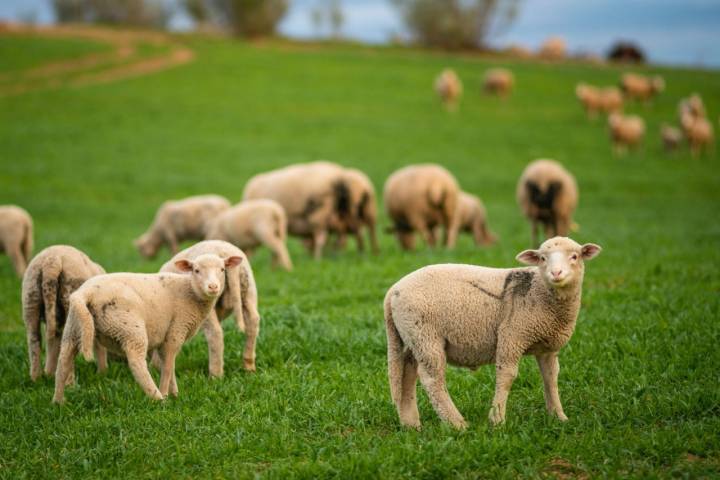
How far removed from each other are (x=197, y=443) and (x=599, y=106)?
131ft

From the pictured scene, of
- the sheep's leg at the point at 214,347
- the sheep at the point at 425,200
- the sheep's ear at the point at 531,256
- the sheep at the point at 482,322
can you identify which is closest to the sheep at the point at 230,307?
the sheep's leg at the point at 214,347

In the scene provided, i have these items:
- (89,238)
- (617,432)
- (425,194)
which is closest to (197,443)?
(617,432)

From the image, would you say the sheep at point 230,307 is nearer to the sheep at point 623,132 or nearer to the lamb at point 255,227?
the lamb at point 255,227

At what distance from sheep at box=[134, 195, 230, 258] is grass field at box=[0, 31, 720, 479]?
A: 528 millimetres

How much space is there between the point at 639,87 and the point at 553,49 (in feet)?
73.8

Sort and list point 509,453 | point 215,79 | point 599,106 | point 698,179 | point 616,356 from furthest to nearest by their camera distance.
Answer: point 215,79 → point 599,106 → point 698,179 → point 616,356 → point 509,453

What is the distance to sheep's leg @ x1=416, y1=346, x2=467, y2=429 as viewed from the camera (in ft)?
20.8

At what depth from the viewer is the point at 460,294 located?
256 inches

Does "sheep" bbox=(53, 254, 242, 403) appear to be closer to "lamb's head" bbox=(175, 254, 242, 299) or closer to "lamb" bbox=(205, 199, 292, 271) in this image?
"lamb's head" bbox=(175, 254, 242, 299)

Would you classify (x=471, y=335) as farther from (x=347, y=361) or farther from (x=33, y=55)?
(x=33, y=55)

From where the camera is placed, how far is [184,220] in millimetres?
16297

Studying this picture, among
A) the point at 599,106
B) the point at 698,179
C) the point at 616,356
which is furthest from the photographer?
the point at 599,106

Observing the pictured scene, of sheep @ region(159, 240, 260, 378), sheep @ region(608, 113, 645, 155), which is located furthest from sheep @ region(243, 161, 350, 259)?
sheep @ region(608, 113, 645, 155)

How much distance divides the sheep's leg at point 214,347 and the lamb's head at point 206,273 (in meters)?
0.62
